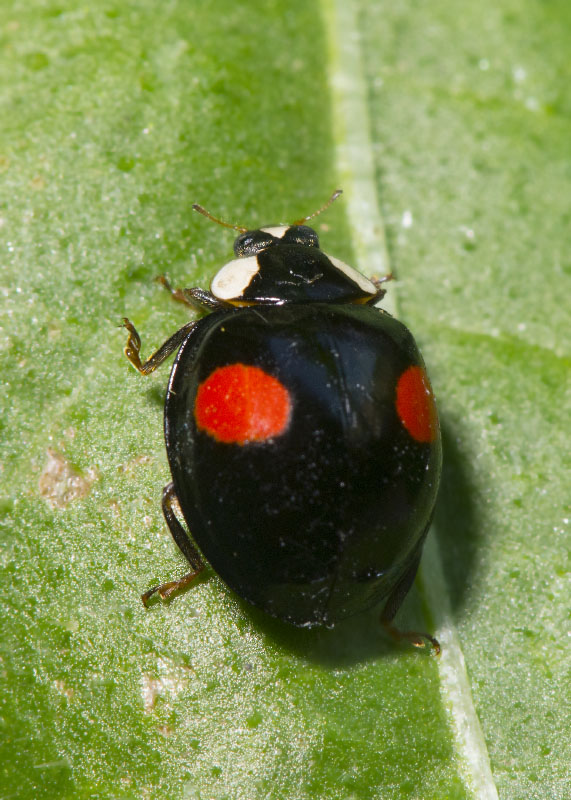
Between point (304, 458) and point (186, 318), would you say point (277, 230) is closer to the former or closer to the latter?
point (186, 318)

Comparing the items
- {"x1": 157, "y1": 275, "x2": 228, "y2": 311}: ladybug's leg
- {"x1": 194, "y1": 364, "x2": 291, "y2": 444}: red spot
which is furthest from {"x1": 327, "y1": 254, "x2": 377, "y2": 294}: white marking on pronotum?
{"x1": 194, "y1": 364, "x2": 291, "y2": 444}: red spot

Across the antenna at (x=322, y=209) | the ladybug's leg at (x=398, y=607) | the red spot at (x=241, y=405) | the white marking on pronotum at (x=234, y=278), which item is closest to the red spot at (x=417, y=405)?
the red spot at (x=241, y=405)

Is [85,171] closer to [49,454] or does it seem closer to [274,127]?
[274,127]

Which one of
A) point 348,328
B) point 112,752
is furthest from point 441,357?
point 112,752

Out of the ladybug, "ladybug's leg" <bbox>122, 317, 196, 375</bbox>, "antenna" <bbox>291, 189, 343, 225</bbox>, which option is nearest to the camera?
the ladybug

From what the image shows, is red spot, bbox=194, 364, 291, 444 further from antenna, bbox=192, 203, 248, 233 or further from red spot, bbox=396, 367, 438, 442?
antenna, bbox=192, 203, 248, 233
